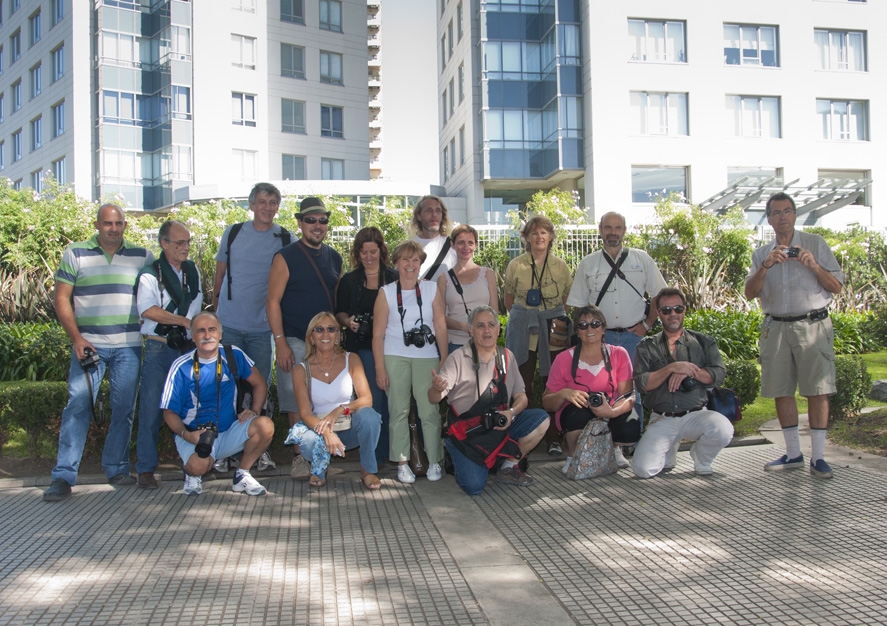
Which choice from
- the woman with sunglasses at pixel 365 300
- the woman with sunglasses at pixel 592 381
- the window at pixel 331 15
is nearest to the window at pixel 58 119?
the window at pixel 331 15

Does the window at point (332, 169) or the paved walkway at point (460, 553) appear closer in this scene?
the paved walkway at point (460, 553)

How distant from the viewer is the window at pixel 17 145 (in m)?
46.2

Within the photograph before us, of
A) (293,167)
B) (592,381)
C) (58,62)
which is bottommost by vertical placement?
(592,381)

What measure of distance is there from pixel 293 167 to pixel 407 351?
35.7 meters

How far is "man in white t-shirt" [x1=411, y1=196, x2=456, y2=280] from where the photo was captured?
6.80 metres

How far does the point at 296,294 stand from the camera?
6.31 meters

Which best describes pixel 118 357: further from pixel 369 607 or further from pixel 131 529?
pixel 369 607

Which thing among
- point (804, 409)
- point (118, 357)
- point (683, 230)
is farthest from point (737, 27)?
point (118, 357)

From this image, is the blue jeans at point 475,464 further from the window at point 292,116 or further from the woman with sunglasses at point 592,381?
the window at point 292,116

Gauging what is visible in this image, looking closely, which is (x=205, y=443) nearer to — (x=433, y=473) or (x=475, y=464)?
(x=433, y=473)

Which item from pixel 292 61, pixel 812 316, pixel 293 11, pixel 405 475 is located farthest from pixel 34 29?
pixel 812 316

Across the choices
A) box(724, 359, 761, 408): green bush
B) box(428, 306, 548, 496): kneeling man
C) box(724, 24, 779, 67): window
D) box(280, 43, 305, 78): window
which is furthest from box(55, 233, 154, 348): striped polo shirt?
box(280, 43, 305, 78): window

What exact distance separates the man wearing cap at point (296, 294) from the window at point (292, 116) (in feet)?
115

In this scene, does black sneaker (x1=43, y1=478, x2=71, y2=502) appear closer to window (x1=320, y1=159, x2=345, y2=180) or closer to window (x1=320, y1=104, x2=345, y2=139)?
window (x1=320, y1=159, x2=345, y2=180)
